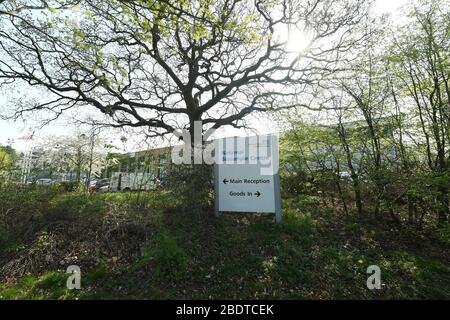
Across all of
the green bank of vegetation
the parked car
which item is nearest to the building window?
the green bank of vegetation

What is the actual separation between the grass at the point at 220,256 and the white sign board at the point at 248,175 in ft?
1.67

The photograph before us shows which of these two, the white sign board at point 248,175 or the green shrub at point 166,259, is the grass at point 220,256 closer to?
the green shrub at point 166,259

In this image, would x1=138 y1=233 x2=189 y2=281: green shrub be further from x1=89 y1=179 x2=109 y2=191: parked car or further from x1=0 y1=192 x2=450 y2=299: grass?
x1=89 y1=179 x2=109 y2=191: parked car

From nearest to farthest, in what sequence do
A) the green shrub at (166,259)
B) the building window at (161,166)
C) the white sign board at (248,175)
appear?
the green shrub at (166,259), the white sign board at (248,175), the building window at (161,166)

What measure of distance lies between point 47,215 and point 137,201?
2.34m

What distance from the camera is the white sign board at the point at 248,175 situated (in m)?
6.00

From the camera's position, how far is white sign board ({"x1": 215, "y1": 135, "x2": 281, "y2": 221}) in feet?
19.7

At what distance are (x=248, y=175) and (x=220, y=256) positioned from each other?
7.26 feet

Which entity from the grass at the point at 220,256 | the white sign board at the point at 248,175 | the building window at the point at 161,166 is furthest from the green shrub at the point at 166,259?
the building window at the point at 161,166

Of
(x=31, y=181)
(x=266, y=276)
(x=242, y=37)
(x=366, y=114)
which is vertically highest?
(x=242, y=37)

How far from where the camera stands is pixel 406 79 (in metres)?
6.15

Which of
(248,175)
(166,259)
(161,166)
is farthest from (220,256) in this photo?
(161,166)

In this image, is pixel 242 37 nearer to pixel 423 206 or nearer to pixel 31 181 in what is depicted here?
pixel 423 206
